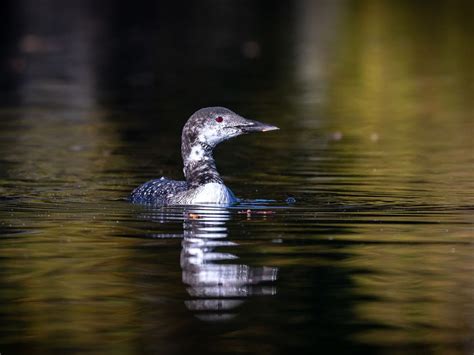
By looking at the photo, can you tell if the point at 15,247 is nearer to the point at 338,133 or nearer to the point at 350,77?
the point at 338,133

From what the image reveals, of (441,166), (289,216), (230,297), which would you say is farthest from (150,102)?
(230,297)

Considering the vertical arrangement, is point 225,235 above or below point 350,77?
below

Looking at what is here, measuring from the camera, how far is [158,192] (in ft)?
45.6

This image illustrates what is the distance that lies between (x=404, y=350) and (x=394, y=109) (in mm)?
16709

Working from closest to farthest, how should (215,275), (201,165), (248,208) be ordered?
1. (215,275)
2. (248,208)
3. (201,165)

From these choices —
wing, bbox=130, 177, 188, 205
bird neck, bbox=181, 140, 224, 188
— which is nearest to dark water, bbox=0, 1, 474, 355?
wing, bbox=130, 177, 188, 205

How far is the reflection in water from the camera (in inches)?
347

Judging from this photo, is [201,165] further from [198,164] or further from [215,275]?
[215,275]

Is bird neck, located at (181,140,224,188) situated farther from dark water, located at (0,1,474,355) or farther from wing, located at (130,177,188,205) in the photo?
dark water, located at (0,1,474,355)

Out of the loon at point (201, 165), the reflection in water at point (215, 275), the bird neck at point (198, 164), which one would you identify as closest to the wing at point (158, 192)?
the loon at point (201, 165)

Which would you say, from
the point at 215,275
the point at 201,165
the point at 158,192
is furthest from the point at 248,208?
the point at 215,275

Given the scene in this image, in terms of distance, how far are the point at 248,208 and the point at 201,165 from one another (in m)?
0.88

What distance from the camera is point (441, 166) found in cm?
1689

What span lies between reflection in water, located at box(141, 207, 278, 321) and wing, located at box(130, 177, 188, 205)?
1629 millimetres
